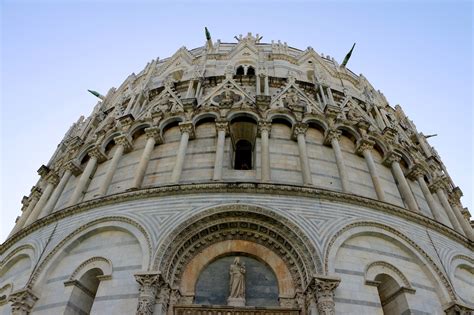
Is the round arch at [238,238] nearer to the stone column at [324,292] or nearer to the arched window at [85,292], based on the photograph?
the stone column at [324,292]

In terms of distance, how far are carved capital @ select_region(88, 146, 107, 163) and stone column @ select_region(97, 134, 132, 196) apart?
29.9 inches

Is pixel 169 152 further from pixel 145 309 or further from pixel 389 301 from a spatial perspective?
pixel 389 301

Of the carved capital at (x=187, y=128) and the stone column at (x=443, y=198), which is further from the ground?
the carved capital at (x=187, y=128)

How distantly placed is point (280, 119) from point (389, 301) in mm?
7023

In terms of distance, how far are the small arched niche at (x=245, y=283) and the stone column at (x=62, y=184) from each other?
→ 6.55 metres

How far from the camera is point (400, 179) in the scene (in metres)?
13.0

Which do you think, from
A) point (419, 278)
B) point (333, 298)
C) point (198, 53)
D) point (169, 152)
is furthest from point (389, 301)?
point (198, 53)

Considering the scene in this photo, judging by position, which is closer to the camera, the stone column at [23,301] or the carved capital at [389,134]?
the stone column at [23,301]

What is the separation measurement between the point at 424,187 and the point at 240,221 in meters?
7.77

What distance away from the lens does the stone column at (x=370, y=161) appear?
11812 mm

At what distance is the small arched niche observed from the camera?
30.7 ft

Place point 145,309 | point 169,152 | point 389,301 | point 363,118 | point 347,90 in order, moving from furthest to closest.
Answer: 1. point 347,90
2. point 363,118
3. point 169,152
4. point 389,301
5. point 145,309

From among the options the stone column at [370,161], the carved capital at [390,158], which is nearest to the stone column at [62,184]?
the stone column at [370,161]

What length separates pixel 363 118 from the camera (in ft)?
48.8
